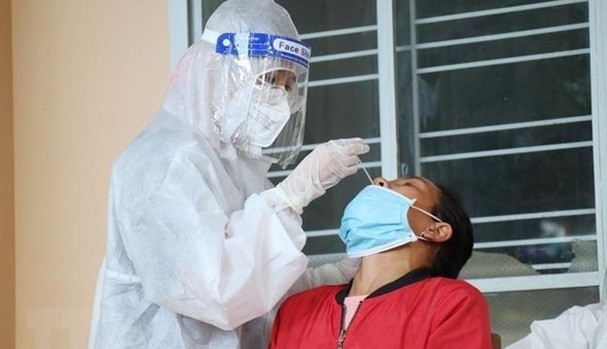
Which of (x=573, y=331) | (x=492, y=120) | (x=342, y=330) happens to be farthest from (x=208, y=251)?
(x=492, y=120)

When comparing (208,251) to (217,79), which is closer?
(208,251)

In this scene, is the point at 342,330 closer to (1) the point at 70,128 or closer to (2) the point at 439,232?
(2) the point at 439,232

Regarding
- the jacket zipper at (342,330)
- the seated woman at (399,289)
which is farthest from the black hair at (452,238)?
the jacket zipper at (342,330)

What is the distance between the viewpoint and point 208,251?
213 cm

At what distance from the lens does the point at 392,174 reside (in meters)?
3.38

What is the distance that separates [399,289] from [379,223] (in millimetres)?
138

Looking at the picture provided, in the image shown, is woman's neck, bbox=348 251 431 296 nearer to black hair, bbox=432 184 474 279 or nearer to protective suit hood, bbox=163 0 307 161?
black hair, bbox=432 184 474 279

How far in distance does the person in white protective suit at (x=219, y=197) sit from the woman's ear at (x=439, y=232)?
0.21 meters

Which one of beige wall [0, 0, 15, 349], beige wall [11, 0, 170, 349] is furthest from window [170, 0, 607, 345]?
beige wall [0, 0, 15, 349]

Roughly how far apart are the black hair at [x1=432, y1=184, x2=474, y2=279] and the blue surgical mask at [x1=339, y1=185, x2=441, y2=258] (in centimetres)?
3

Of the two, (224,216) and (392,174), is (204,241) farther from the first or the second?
(392,174)

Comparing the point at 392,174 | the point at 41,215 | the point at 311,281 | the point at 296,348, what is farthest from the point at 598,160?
the point at 41,215

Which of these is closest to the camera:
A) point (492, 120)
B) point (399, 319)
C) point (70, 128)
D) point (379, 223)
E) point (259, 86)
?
point (399, 319)

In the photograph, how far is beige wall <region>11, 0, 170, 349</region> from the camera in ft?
11.8
